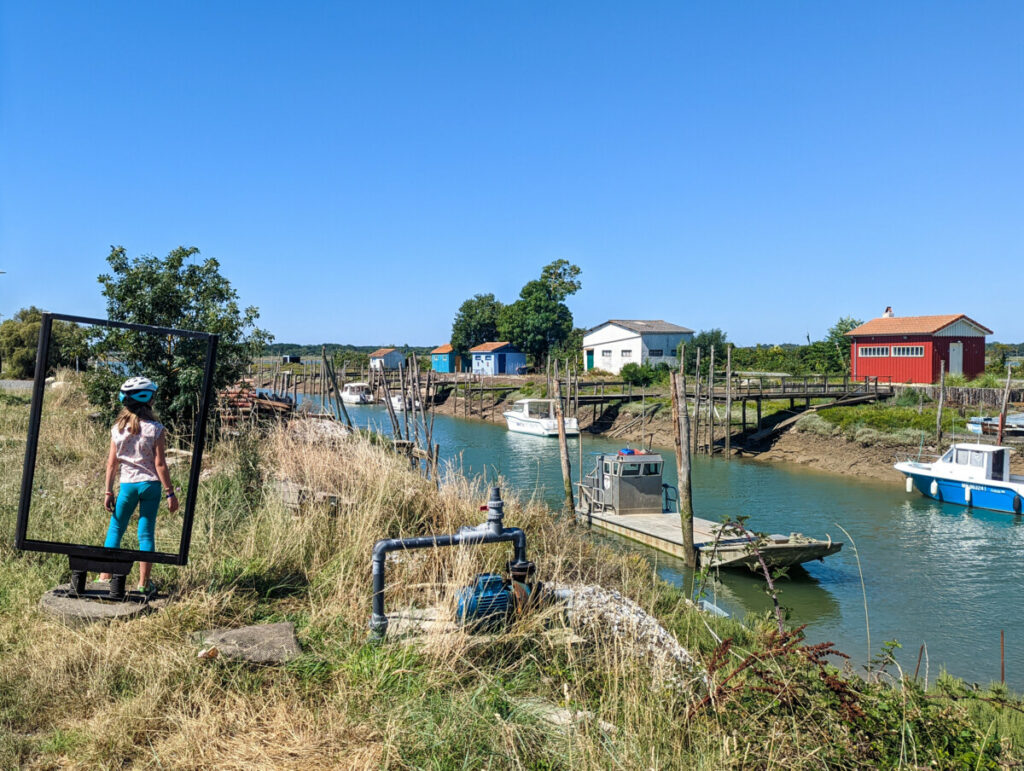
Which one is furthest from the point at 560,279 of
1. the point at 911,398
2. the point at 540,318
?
the point at 911,398

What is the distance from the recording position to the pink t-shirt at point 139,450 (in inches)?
205

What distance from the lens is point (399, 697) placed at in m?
3.88

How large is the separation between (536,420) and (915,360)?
2074 cm

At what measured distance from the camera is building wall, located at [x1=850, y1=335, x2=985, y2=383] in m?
39.6

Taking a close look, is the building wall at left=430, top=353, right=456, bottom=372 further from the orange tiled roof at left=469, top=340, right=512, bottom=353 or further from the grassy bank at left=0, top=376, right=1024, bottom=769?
A: the grassy bank at left=0, top=376, right=1024, bottom=769

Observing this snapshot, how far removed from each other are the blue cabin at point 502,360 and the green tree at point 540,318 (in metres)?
1.40

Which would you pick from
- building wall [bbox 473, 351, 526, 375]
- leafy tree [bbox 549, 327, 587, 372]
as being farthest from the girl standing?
building wall [bbox 473, 351, 526, 375]

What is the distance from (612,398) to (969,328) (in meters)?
19.5

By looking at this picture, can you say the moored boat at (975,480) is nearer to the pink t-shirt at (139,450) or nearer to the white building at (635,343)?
the pink t-shirt at (139,450)

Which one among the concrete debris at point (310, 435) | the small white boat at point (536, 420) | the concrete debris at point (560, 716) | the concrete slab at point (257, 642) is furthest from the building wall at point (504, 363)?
the concrete debris at point (560, 716)

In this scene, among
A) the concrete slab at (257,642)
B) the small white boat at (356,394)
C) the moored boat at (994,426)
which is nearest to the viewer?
the concrete slab at (257,642)

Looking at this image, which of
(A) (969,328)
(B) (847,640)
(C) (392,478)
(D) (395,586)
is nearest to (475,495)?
(C) (392,478)

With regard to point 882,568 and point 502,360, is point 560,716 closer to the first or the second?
point 882,568

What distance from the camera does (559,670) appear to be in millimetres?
4430
